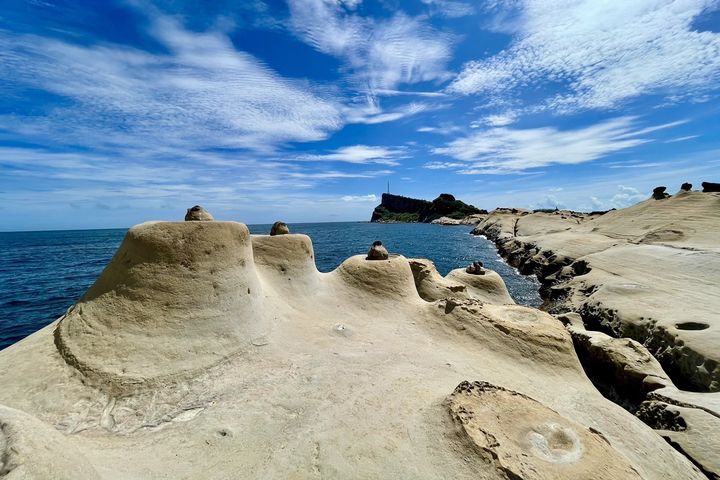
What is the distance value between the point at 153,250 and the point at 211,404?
3625 mm

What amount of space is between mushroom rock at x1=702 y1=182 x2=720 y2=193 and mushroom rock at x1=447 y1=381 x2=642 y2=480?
1330 inches

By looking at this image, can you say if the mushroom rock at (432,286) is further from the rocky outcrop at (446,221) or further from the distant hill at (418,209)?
the distant hill at (418,209)

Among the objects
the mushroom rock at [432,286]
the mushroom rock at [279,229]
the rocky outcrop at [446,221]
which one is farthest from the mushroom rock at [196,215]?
the rocky outcrop at [446,221]

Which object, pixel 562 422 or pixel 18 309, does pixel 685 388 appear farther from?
pixel 18 309

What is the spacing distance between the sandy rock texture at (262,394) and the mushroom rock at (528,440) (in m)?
0.02

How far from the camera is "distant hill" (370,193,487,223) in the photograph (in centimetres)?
13700

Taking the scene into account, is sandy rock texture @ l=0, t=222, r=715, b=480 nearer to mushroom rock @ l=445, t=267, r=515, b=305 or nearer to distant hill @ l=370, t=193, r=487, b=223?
mushroom rock @ l=445, t=267, r=515, b=305

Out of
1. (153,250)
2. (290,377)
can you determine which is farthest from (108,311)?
(290,377)

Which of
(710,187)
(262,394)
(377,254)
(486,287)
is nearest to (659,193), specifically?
(710,187)

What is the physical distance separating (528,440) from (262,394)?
15.8 ft

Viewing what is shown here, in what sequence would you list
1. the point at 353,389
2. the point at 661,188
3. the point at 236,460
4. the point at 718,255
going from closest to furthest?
1. the point at 236,460
2. the point at 353,389
3. the point at 718,255
4. the point at 661,188

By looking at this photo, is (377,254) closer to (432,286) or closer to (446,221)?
(432,286)

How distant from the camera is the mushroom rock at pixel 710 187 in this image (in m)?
27.0

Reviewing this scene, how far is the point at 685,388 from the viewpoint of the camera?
9156 mm
